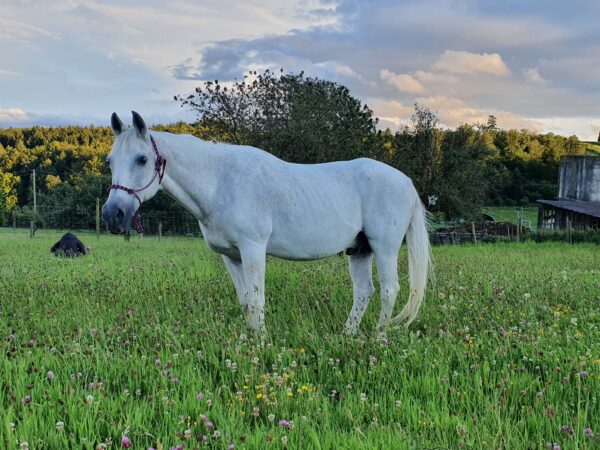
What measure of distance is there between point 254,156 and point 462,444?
3739 mm

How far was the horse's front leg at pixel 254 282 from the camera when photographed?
199 inches

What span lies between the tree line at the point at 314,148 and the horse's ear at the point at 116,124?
505 inches

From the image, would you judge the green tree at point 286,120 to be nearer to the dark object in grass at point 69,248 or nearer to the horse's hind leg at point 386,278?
the dark object in grass at point 69,248

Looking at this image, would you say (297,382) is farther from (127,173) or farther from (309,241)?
(127,173)

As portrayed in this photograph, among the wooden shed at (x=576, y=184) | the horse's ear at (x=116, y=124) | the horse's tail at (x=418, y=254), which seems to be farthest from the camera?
the wooden shed at (x=576, y=184)

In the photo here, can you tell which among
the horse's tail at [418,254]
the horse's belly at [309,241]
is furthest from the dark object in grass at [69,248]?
the horse's tail at [418,254]

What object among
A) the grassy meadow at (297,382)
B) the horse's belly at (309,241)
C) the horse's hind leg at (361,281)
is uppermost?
the horse's belly at (309,241)

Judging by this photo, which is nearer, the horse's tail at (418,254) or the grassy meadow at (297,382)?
the grassy meadow at (297,382)

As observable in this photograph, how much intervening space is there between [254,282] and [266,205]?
0.83 metres

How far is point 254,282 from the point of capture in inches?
200

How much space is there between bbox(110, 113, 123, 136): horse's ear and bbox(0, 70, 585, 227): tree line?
12839 millimetres

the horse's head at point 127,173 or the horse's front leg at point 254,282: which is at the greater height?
the horse's head at point 127,173

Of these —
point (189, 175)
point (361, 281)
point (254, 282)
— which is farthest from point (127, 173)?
point (361, 281)

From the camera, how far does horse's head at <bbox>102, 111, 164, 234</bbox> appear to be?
464 centimetres
